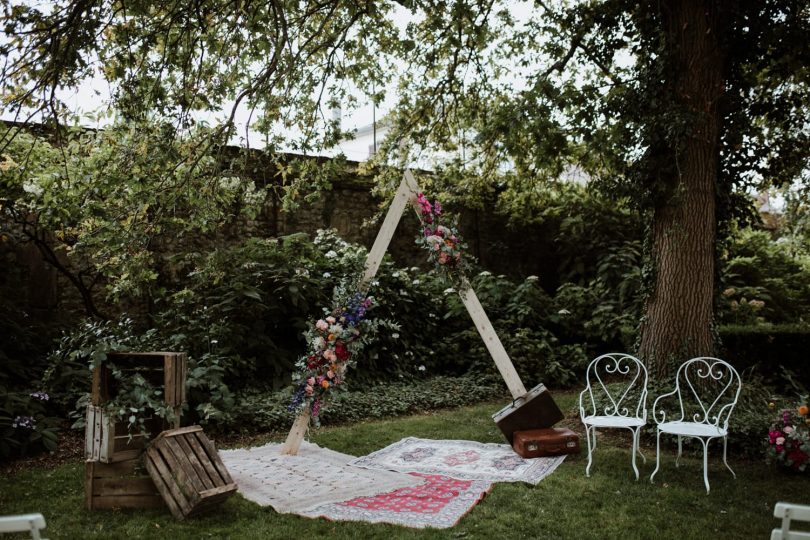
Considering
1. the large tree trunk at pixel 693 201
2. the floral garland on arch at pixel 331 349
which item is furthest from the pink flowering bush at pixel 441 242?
the large tree trunk at pixel 693 201

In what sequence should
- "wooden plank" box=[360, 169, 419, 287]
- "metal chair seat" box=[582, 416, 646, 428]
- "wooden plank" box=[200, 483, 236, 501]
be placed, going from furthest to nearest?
"wooden plank" box=[360, 169, 419, 287] → "metal chair seat" box=[582, 416, 646, 428] → "wooden plank" box=[200, 483, 236, 501]

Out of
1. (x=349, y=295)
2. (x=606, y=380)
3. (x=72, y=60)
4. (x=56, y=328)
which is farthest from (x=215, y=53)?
(x=606, y=380)

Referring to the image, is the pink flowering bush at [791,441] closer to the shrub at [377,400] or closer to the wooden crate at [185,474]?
the shrub at [377,400]

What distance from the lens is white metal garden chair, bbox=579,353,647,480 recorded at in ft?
15.5

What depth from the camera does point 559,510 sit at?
13.2 feet

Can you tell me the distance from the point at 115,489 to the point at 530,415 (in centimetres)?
346

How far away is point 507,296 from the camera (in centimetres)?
1020

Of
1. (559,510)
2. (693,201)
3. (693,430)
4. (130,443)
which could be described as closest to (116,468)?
(130,443)

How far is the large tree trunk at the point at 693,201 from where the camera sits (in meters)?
5.84

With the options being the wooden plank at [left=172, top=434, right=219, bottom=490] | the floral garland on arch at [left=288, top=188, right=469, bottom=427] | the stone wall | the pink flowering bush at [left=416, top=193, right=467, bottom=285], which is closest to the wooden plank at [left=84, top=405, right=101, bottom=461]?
the wooden plank at [left=172, top=434, right=219, bottom=490]

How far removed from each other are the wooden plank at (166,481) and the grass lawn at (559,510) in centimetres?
8

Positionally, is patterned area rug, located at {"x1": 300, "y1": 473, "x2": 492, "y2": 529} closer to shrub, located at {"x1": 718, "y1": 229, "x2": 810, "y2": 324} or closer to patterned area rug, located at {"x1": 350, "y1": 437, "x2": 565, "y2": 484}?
patterned area rug, located at {"x1": 350, "y1": 437, "x2": 565, "y2": 484}

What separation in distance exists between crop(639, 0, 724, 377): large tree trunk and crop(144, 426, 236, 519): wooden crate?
165 inches

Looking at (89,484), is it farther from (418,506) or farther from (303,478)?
(418,506)
